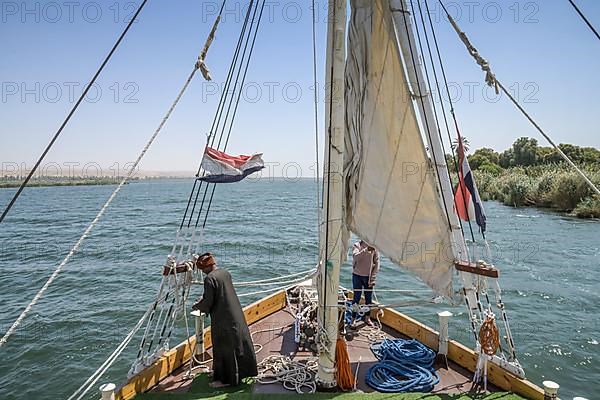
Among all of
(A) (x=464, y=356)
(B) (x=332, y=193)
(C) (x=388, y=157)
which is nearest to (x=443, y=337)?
(A) (x=464, y=356)

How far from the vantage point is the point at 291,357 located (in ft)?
18.4

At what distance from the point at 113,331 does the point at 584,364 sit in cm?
1099

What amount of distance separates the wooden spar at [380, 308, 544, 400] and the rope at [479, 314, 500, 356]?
38 centimetres

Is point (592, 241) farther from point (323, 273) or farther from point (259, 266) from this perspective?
point (323, 273)

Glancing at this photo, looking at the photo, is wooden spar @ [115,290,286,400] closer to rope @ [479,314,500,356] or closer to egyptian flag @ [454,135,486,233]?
rope @ [479,314,500,356]

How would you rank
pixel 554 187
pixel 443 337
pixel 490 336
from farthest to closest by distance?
pixel 554 187 → pixel 443 337 → pixel 490 336

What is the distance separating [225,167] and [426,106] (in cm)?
252

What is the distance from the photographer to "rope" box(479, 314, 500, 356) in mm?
4527

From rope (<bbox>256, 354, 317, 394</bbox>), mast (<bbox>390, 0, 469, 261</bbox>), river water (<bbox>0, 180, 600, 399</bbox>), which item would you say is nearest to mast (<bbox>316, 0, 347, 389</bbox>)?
rope (<bbox>256, 354, 317, 394</bbox>)

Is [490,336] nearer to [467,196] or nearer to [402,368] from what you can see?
[402,368]

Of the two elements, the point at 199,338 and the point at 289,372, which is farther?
the point at 199,338

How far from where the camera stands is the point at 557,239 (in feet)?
76.8

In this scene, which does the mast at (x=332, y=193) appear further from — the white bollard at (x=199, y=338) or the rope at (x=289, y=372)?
the white bollard at (x=199, y=338)

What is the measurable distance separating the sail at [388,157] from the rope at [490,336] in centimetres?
52
